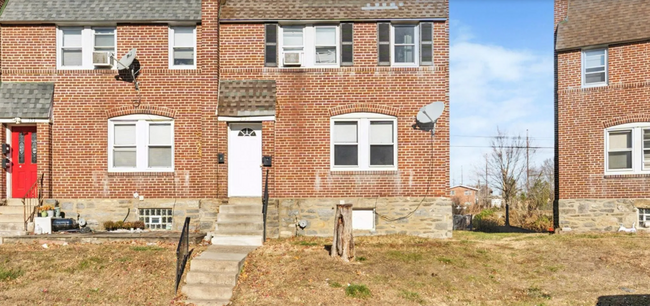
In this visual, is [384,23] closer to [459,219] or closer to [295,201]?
[295,201]

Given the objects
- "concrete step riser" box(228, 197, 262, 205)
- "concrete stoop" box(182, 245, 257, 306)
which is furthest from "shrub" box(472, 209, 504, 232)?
"concrete stoop" box(182, 245, 257, 306)

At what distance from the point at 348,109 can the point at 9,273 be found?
28.7 feet

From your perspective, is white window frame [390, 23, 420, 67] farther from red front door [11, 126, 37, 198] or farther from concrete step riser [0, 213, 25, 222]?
concrete step riser [0, 213, 25, 222]

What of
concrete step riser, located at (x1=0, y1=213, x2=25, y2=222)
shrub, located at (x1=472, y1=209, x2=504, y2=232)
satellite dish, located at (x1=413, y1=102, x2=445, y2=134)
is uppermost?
satellite dish, located at (x1=413, y1=102, x2=445, y2=134)

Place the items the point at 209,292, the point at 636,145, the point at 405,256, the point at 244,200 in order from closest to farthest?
the point at 209,292, the point at 405,256, the point at 244,200, the point at 636,145

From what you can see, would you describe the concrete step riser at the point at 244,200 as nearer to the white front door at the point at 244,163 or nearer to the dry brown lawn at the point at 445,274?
the white front door at the point at 244,163

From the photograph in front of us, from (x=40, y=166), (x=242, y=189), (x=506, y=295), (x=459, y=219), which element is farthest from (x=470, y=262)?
(x=459, y=219)

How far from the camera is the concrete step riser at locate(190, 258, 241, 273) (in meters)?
11.3

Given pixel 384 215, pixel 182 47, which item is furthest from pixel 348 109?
pixel 182 47

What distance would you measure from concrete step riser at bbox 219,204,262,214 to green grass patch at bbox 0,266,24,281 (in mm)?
4716

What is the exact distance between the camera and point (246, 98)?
1534 cm

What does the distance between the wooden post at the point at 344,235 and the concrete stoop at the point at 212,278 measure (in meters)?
2.00

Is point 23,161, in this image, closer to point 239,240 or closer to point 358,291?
point 239,240

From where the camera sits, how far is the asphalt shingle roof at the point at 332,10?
51.1 ft
